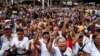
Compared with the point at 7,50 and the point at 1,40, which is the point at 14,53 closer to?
the point at 7,50

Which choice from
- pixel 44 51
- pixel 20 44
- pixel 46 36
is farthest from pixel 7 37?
pixel 44 51

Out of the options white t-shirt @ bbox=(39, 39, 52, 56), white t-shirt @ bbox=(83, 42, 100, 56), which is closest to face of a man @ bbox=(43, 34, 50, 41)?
white t-shirt @ bbox=(39, 39, 52, 56)

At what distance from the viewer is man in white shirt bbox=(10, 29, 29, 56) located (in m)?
9.09

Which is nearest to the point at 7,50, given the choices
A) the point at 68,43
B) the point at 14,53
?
the point at 14,53

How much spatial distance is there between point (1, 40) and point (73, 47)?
164 centimetres

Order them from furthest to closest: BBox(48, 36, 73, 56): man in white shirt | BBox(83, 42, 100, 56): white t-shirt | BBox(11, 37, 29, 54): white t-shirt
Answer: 1. BBox(11, 37, 29, 54): white t-shirt
2. BBox(48, 36, 73, 56): man in white shirt
3. BBox(83, 42, 100, 56): white t-shirt

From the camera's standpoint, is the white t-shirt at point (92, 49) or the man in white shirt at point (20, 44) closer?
the white t-shirt at point (92, 49)

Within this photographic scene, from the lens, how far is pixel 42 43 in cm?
894

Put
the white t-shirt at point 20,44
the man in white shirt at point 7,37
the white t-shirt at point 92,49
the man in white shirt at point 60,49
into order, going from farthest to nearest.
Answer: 1. the man in white shirt at point 7,37
2. the white t-shirt at point 20,44
3. the man in white shirt at point 60,49
4. the white t-shirt at point 92,49

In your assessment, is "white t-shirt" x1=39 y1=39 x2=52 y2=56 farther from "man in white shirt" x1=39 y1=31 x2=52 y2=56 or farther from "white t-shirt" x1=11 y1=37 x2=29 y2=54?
"white t-shirt" x1=11 y1=37 x2=29 y2=54

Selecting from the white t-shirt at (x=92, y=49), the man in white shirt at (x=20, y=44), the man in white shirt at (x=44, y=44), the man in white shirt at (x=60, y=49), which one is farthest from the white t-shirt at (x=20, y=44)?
the white t-shirt at (x=92, y=49)

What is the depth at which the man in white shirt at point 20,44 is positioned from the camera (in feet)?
29.8

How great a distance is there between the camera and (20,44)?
30.6ft

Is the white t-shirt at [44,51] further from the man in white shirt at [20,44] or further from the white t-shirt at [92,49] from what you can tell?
the white t-shirt at [92,49]
